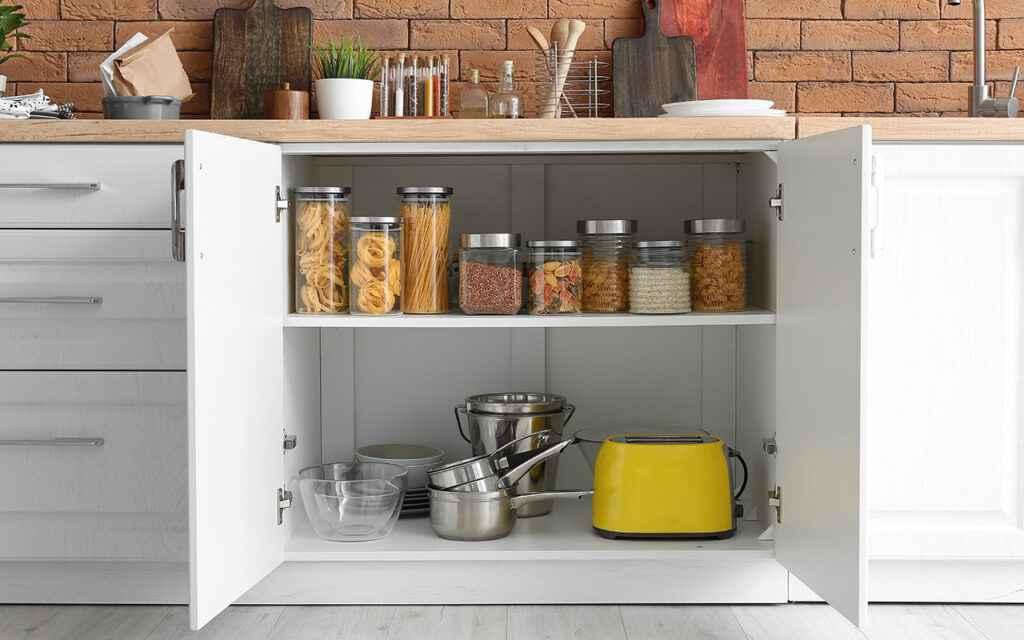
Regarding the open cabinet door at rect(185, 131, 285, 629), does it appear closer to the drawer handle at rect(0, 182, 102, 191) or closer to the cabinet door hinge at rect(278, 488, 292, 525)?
the cabinet door hinge at rect(278, 488, 292, 525)

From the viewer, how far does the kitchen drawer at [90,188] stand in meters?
1.63

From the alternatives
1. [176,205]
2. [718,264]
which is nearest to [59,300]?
[176,205]

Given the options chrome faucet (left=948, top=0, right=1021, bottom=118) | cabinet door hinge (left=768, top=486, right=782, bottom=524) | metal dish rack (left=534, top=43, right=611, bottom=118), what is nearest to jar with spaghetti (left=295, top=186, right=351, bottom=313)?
metal dish rack (left=534, top=43, right=611, bottom=118)

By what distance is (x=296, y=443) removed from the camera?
179 cm

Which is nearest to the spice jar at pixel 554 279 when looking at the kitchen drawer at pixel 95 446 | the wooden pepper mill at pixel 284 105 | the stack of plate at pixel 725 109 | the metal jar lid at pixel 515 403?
the metal jar lid at pixel 515 403

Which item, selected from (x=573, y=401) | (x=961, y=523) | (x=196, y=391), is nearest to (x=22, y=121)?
(x=196, y=391)

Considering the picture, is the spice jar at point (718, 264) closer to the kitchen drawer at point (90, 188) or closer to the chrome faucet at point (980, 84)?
the chrome faucet at point (980, 84)

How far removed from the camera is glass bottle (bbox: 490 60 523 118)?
1933 mm

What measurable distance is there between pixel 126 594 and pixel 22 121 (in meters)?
0.88

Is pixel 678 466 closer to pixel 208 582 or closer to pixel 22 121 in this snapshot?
pixel 208 582

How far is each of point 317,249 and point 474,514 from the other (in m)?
0.57

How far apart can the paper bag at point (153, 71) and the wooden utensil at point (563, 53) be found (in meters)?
0.79

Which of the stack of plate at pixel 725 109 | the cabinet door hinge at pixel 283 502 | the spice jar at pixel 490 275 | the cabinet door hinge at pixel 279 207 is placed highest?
the stack of plate at pixel 725 109

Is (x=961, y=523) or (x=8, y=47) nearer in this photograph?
(x=961, y=523)
